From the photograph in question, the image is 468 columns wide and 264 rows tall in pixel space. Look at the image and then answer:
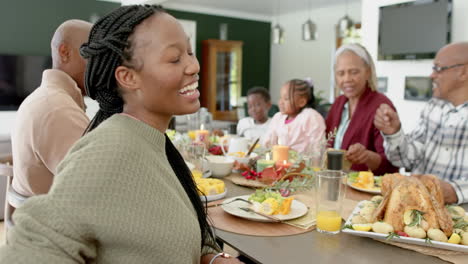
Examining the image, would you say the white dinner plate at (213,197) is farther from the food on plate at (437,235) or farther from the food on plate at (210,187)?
the food on plate at (437,235)

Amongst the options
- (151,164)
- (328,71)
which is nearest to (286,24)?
(328,71)

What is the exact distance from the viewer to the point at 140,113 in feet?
2.80

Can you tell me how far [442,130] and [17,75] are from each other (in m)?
6.64

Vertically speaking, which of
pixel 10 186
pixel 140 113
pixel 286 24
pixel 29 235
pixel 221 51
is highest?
pixel 286 24

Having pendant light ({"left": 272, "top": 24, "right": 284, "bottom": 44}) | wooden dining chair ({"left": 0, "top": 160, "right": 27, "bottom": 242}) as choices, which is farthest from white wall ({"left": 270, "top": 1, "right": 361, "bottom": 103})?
wooden dining chair ({"left": 0, "top": 160, "right": 27, "bottom": 242})

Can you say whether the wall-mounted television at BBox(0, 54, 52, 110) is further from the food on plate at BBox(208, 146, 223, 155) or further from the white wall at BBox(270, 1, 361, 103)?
the food on plate at BBox(208, 146, 223, 155)

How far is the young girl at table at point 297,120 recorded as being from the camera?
2.74 metres

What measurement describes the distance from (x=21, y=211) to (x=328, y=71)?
8612 mm

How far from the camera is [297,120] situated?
285 centimetres

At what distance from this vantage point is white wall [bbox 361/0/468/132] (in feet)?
14.6

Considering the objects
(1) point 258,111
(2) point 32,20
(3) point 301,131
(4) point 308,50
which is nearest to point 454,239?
(3) point 301,131

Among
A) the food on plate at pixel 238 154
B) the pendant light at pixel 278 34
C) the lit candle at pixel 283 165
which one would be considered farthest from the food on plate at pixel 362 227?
the pendant light at pixel 278 34

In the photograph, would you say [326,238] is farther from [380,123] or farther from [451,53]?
[451,53]

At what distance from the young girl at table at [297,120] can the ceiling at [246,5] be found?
5.45 meters
